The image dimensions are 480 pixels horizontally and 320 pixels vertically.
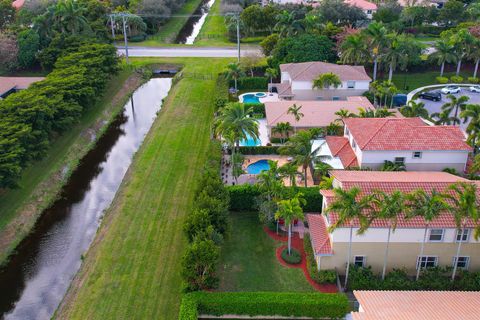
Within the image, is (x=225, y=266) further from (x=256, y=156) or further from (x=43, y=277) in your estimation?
(x=256, y=156)

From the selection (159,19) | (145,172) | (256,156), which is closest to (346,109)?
(256,156)

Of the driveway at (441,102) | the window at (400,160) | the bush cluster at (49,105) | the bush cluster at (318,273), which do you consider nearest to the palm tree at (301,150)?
the window at (400,160)

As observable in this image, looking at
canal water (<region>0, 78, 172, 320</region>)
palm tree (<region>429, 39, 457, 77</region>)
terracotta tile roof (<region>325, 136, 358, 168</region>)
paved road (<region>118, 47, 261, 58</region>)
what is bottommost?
canal water (<region>0, 78, 172, 320</region>)

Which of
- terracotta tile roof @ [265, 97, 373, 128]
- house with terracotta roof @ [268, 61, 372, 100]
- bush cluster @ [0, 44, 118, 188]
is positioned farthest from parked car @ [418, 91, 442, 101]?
bush cluster @ [0, 44, 118, 188]

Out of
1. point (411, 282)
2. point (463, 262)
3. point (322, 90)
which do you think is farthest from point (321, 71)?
point (411, 282)

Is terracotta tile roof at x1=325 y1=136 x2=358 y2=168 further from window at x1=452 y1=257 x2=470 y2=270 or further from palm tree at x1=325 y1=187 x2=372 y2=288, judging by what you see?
window at x1=452 y1=257 x2=470 y2=270

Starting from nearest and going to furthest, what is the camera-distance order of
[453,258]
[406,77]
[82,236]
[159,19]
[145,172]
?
[453,258]
[82,236]
[145,172]
[406,77]
[159,19]

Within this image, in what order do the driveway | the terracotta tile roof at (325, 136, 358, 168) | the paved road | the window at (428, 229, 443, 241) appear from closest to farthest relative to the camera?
the window at (428, 229, 443, 241)
the terracotta tile roof at (325, 136, 358, 168)
the driveway
the paved road
